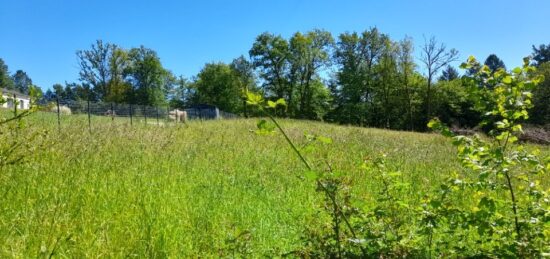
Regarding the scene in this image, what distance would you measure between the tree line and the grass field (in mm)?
30401

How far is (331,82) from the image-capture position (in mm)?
58062

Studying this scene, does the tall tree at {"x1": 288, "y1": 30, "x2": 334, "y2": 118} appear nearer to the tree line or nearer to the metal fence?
the tree line

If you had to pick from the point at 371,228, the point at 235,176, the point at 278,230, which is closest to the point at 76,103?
the point at 235,176

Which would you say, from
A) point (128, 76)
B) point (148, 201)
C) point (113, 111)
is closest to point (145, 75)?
point (128, 76)

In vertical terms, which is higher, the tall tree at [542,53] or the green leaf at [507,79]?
the tall tree at [542,53]

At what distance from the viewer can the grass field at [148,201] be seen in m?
3.03

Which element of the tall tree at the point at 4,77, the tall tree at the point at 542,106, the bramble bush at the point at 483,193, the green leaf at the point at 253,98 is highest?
the tall tree at the point at 4,77

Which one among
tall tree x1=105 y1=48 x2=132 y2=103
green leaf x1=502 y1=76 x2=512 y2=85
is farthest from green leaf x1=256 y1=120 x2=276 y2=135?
tall tree x1=105 y1=48 x2=132 y2=103

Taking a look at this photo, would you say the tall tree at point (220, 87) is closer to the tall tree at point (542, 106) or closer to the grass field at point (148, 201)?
the tall tree at point (542, 106)

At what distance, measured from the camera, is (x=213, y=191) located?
525 cm

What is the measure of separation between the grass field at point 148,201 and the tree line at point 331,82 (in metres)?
30.4

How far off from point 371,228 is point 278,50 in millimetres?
53941

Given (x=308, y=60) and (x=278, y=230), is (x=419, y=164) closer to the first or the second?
(x=278, y=230)

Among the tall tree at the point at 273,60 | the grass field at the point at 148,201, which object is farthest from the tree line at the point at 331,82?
the grass field at the point at 148,201
